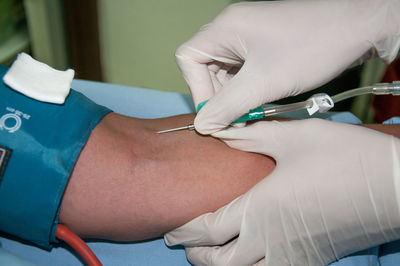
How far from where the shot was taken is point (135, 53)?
7.75ft

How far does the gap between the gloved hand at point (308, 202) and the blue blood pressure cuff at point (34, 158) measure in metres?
0.37

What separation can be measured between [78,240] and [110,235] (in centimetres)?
12

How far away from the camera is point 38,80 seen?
3.09ft

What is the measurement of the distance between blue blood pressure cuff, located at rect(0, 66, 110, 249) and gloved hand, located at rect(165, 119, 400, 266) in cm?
37

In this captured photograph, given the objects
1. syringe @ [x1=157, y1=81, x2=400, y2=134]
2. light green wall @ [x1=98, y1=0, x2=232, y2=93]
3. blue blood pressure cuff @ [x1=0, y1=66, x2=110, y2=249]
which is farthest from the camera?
light green wall @ [x1=98, y1=0, x2=232, y2=93]

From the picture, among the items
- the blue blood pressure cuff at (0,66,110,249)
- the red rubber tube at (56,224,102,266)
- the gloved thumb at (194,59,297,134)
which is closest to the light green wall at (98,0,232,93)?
the gloved thumb at (194,59,297,134)

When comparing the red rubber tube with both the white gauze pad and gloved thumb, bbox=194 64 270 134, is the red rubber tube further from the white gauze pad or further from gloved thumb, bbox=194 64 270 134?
gloved thumb, bbox=194 64 270 134

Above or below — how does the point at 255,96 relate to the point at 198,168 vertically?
above

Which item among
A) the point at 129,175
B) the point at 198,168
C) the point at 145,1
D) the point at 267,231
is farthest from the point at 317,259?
the point at 145,1

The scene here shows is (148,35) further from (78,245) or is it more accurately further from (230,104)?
(78,245)

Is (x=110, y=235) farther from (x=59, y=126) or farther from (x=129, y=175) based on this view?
(x=59, y=126)

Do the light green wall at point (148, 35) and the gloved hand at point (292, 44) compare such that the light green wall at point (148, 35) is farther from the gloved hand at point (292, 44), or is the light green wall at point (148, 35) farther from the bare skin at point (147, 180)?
the bare skin at point (147, 180)

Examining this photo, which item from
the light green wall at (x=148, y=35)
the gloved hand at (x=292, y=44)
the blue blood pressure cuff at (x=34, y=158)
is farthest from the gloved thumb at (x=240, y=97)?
the light green wall at (x=148, y=35)

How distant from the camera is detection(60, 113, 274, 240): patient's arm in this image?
93cm
